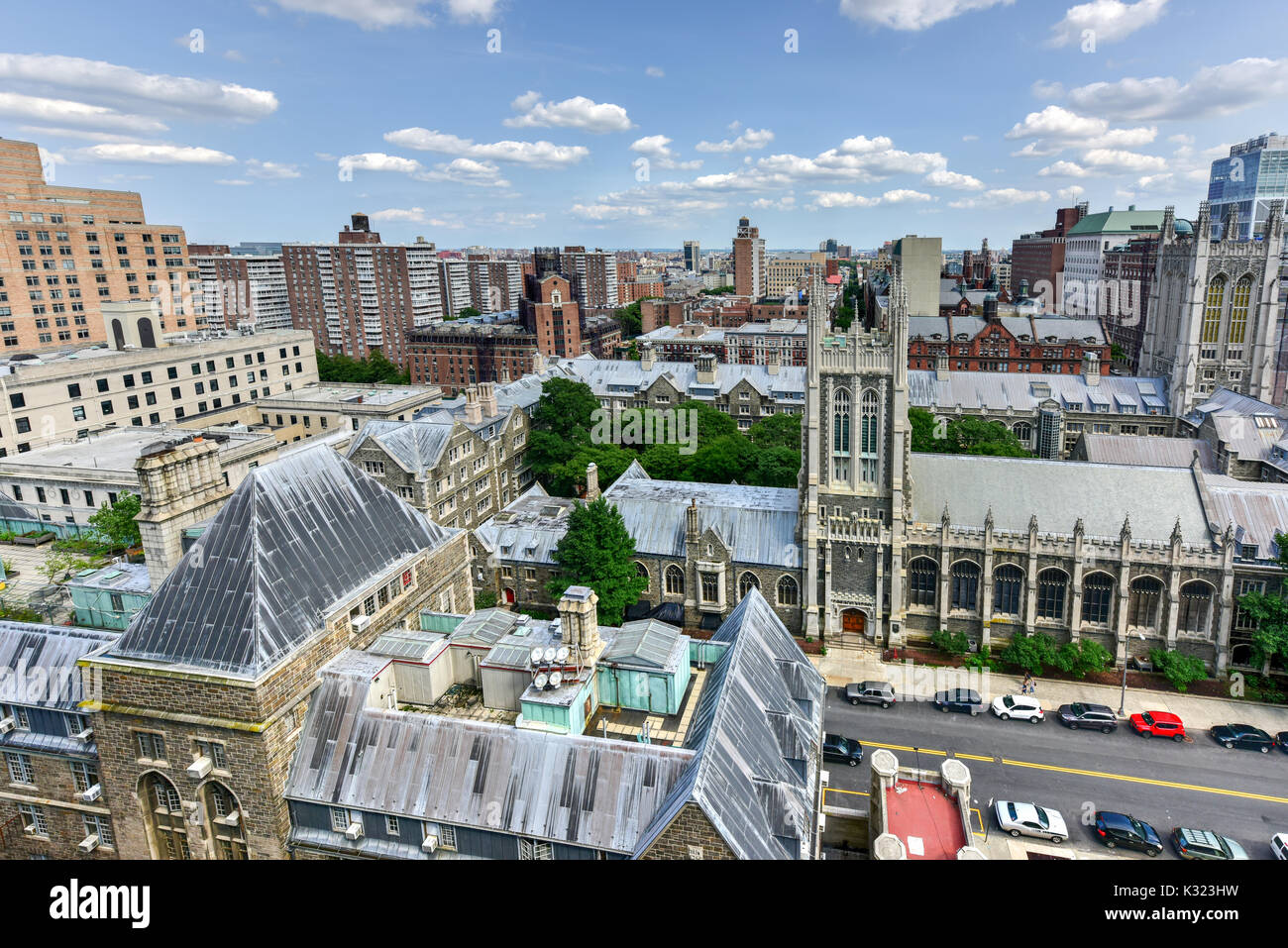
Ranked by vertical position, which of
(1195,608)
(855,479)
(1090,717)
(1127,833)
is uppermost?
(855,479)

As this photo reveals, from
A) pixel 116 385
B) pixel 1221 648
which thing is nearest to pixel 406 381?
pixel 116 385

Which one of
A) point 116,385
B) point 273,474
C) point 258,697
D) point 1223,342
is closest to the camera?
point 258,697

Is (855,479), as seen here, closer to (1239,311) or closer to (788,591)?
(788,591)

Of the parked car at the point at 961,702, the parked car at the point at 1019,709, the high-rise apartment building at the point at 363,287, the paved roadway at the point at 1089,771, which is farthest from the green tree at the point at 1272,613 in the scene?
the high-rise apartment building at the point at 363,287

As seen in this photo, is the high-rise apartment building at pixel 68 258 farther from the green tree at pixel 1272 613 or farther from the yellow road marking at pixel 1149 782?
the green tree at pixel 1272 613

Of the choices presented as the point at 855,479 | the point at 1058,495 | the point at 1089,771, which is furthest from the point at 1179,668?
the point at 855,479

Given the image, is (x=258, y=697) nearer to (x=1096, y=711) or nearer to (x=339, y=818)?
(x=339, y=818)

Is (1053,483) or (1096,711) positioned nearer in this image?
(1096,711)
